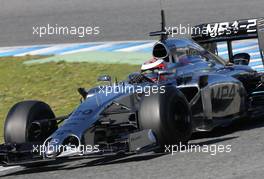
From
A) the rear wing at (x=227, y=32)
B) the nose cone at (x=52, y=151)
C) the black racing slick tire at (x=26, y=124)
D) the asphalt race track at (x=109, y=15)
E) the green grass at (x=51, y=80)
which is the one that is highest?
the asphalt race track at (x=109, y=15)

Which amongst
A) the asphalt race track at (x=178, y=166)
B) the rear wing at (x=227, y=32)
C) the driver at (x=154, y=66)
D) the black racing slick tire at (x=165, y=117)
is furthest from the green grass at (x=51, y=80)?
the black racing slick tire at (x=165, y=117)

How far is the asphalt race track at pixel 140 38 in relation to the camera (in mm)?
7094

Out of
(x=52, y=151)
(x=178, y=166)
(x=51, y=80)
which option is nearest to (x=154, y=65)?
(x=52, y=151)

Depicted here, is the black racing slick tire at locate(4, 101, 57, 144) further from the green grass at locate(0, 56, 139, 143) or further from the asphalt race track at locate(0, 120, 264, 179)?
the green grass at locate(0, 56, 139, 143)

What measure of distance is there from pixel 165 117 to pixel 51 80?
6.12 meters

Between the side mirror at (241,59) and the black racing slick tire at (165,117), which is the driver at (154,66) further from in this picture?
the side mirror at (241,59)

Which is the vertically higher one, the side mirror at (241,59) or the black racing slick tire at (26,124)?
the side mirror at (241,59)

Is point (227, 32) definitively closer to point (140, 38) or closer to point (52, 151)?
point (52, 151)

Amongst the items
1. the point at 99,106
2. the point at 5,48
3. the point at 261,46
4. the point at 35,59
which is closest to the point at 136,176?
the point at 99,106

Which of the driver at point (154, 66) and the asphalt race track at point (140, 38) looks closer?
the asphalt race track at point (140, 38)

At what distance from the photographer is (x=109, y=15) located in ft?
59.8

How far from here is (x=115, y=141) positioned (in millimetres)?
8039

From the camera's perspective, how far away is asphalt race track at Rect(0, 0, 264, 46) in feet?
55.3

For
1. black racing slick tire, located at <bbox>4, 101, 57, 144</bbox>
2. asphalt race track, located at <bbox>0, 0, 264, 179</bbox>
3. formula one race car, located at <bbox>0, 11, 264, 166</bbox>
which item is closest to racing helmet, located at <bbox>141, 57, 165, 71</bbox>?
formula one race car, located at <bbox>0, 11, 264, 166</bbox>
